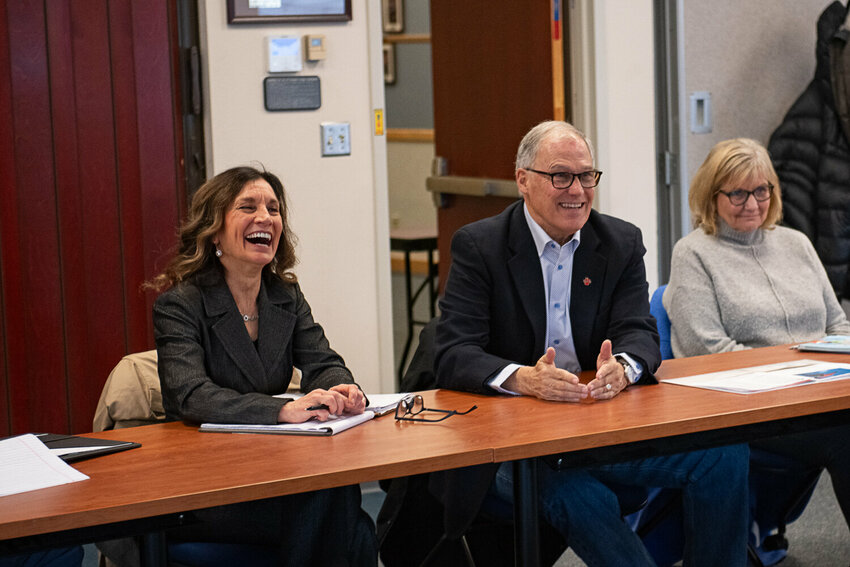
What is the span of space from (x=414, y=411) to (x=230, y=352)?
0.47 meters

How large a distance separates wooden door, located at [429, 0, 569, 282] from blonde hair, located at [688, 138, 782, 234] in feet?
3.94

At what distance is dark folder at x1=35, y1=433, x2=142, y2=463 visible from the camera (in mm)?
2041

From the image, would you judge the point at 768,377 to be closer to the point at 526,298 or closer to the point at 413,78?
the point at 526,298

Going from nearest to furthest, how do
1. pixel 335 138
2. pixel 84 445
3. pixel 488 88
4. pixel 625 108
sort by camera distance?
pixel 84 445, pixel 335 138, pixel 625 108, pixel 488 88

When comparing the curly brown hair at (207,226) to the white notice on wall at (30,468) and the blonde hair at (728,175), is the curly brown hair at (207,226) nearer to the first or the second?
the white notice on wall at (30,468)

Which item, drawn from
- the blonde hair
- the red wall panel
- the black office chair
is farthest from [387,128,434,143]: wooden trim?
the black office chair

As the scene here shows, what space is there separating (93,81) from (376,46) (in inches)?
40.0

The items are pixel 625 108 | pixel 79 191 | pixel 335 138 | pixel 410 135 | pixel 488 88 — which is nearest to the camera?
pixel 79 191

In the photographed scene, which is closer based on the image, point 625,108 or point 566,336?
point 566,336

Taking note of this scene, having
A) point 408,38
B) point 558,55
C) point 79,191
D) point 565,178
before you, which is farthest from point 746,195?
point 408,38

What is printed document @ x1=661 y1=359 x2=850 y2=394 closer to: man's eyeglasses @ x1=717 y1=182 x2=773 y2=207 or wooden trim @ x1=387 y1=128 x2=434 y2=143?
man's eyeglasses @ x1=717 y1=182 x2=773 y2=207

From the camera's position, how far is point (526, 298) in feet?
8.79

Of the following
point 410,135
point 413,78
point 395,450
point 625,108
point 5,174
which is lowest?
point 395,450

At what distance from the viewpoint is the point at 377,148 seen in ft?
13.2
